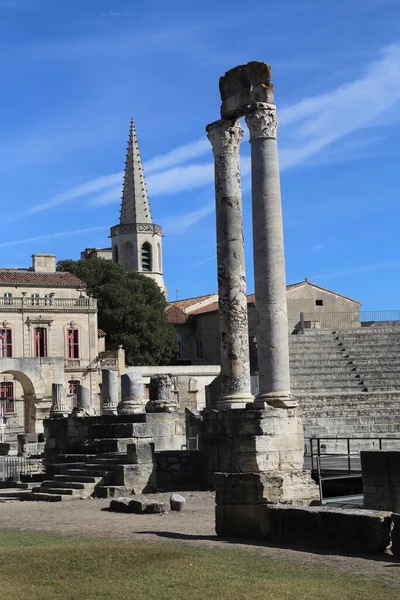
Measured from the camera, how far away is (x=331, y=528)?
12094mm

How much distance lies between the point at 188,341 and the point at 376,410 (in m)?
35.9

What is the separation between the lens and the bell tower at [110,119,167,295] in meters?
89.4

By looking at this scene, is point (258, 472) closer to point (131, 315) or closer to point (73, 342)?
point (73, 342)

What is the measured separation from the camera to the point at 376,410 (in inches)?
1475

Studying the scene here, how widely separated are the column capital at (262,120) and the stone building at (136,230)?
7136cm

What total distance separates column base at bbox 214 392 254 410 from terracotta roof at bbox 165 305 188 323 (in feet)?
173

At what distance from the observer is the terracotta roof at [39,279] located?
213 ft

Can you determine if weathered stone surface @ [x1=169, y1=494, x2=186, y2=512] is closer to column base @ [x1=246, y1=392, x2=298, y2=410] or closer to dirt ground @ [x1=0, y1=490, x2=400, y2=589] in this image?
dirt ground @ [x1=0, y1=490, x2=400, y2=589]

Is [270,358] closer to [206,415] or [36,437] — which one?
[206,415]

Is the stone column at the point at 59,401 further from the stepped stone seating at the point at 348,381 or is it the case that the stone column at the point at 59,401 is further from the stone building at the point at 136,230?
the stone building at the point at 136,230

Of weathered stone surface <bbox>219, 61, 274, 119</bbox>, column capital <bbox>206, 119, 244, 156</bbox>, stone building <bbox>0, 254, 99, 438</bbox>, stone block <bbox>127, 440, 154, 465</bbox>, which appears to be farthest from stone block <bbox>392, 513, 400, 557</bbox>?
stone building <bbox>0, 254, 99, 438</bbox>

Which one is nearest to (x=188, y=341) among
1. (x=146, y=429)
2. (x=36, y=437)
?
(x=36, y=437)

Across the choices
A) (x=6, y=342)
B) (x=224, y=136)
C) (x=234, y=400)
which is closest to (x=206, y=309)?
(x=6, y=342)

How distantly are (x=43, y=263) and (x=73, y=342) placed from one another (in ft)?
24.0
